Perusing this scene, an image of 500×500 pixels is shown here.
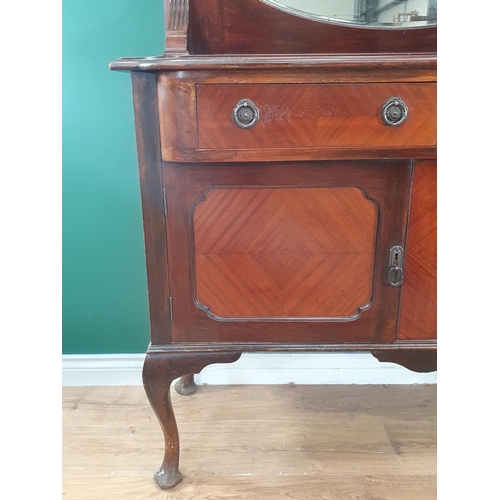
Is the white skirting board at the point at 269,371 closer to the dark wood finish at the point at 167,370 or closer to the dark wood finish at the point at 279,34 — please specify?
the dark wood finish at the point at 167,370

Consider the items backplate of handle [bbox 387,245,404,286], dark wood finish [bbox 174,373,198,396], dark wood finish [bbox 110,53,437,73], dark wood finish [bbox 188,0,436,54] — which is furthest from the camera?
dark wood finish [bbox 174,373,198,396]

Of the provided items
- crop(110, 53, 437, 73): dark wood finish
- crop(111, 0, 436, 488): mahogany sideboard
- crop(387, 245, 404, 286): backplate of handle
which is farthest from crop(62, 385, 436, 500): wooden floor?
crop(110, 53, 437, 73): dark wood finish

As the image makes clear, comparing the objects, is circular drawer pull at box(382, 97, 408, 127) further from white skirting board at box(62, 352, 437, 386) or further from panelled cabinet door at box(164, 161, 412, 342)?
white skirting board at box(62, 352, 437, 386)

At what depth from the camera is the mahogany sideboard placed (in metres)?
0.73

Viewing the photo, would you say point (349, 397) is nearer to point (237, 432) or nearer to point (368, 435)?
point (368, 435)

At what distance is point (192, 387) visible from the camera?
1.32m

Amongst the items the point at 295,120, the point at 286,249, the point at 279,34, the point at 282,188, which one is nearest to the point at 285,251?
the point at 286,249

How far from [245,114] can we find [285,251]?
0.26 m

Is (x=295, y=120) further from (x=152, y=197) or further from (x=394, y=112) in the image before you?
(x=152, y=197)

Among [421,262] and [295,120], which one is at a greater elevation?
[295,120]

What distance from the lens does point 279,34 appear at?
953mm

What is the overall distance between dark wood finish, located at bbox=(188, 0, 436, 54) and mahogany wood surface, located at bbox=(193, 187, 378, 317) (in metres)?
0.37

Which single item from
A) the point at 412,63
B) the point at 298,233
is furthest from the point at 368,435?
the point at 412,63
